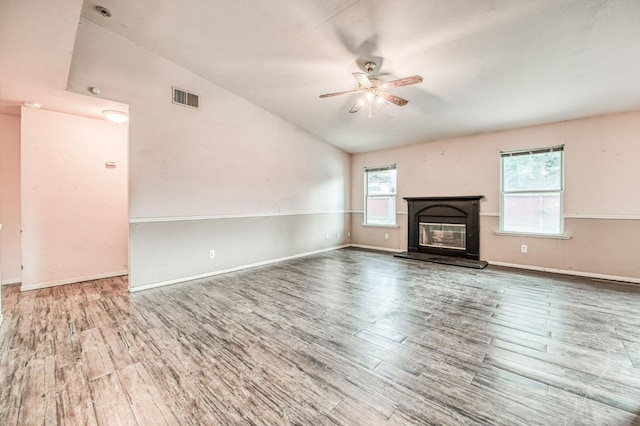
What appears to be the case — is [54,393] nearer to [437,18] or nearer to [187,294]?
[187,294]

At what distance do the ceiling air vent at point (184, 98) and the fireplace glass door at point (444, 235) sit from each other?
195 inches

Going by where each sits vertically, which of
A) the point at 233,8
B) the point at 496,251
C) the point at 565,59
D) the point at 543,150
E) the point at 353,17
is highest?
the point at 233,8

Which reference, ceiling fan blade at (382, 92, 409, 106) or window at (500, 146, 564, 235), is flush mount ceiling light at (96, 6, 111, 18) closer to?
ceiling fan blade at (382, 92, 409, 106)

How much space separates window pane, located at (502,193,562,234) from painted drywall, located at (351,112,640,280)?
0.14 m

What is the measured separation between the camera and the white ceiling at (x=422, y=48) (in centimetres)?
242

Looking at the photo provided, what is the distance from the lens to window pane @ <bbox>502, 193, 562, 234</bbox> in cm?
448

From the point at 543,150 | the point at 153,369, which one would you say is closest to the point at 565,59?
the point at 543,150

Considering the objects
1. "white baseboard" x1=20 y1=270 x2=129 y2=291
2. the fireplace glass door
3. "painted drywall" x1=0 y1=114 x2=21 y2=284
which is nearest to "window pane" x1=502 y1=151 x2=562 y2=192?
the fireplace glass door

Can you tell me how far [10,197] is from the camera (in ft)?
12.8

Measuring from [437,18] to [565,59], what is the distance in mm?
1618

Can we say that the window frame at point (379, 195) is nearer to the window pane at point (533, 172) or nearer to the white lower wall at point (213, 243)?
the white lower wall at point (213, 243)

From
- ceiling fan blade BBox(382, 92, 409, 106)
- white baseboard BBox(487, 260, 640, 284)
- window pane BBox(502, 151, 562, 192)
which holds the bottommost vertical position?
white baseboard BBox(487, 260, 640, 284)

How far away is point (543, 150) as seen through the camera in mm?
4539

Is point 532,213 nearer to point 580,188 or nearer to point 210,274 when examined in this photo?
point 580,188
